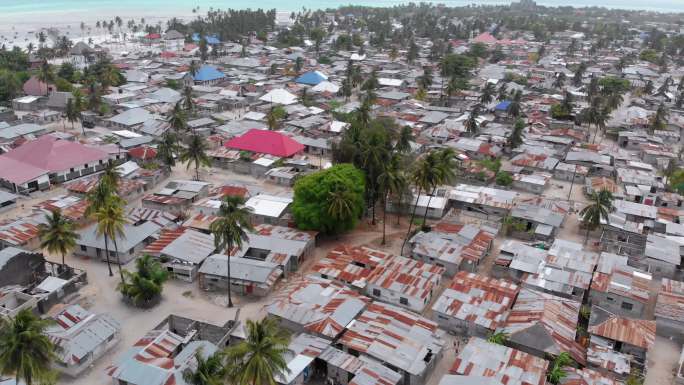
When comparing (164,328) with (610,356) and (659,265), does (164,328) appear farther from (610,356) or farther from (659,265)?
(659,265)

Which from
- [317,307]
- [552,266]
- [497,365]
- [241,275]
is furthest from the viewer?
[552,266]

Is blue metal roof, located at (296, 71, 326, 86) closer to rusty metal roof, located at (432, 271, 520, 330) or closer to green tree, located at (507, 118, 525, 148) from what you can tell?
green tree, located at (507, 118, 525, 148)

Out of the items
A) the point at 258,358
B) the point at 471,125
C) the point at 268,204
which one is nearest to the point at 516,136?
the point at 471,125

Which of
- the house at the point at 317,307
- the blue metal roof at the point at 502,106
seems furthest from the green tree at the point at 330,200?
the blue metal roof at the point at 502,106

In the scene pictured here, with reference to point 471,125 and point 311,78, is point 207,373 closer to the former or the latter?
point 471,125

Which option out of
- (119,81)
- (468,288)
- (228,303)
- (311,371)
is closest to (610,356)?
(468,288)
